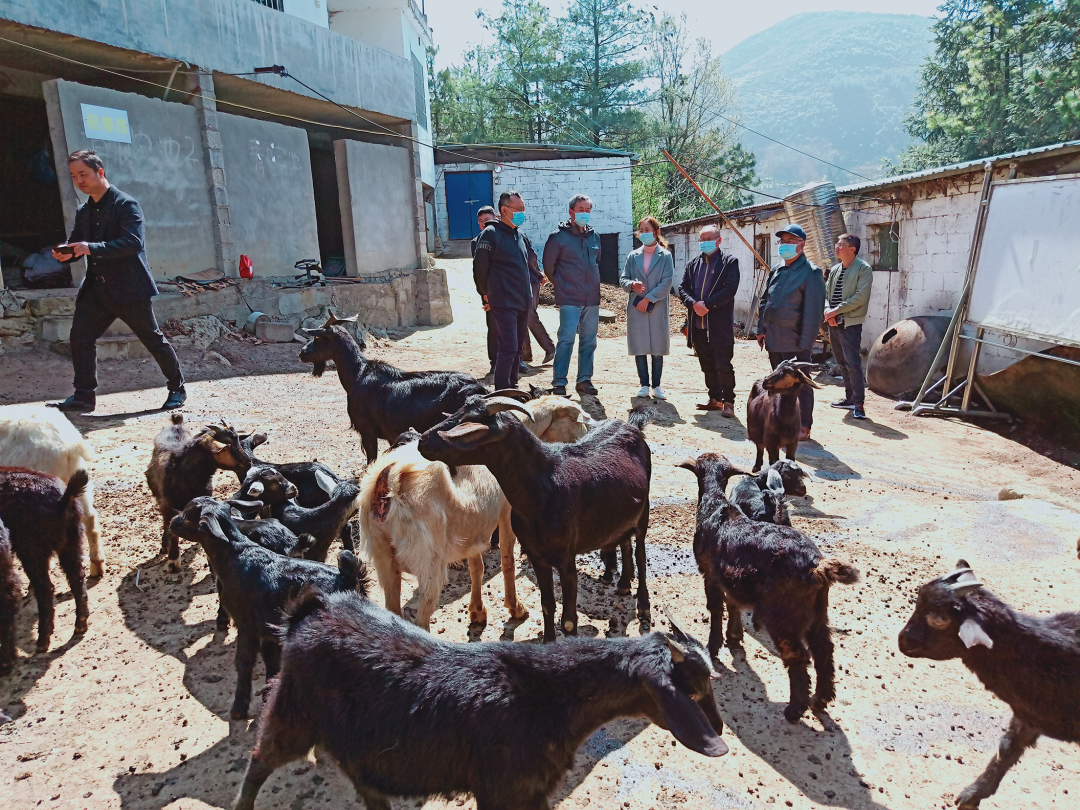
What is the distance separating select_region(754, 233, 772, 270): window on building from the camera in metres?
17.3

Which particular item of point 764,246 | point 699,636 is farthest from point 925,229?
point 699,636

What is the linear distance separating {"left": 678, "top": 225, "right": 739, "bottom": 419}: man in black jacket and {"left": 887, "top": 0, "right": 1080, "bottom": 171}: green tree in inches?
759

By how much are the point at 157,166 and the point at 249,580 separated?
9.76 m

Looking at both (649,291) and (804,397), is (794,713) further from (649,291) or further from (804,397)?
(649,291)

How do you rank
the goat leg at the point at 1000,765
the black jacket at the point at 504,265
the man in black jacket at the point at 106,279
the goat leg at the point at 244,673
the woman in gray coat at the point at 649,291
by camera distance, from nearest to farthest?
the goat leg at the point at 1000,765
the goat leg at the point at 244,673
the man in black jacket at the point at 106,279
the black jacket at the point at 504,265
the woman in gray coat at the point at 649,291

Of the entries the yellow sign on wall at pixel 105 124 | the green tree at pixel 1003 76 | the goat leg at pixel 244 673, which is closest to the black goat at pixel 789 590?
the goat leg at pixel 244 673

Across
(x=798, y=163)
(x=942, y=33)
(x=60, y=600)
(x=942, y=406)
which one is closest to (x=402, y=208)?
(x=942, y=406)

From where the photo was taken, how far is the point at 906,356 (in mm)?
9984

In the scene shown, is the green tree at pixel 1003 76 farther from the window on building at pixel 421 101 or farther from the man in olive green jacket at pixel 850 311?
the window on building at pixel 421 101

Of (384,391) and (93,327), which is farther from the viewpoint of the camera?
(93,327)

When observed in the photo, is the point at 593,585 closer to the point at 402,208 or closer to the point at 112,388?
the point at 112,388

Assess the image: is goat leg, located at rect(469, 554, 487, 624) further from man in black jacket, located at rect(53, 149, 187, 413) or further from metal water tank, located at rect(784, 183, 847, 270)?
metal water tank, located at rect(784, 183, 847, 270)

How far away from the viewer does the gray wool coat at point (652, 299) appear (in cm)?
835

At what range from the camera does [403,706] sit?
7.06ft
